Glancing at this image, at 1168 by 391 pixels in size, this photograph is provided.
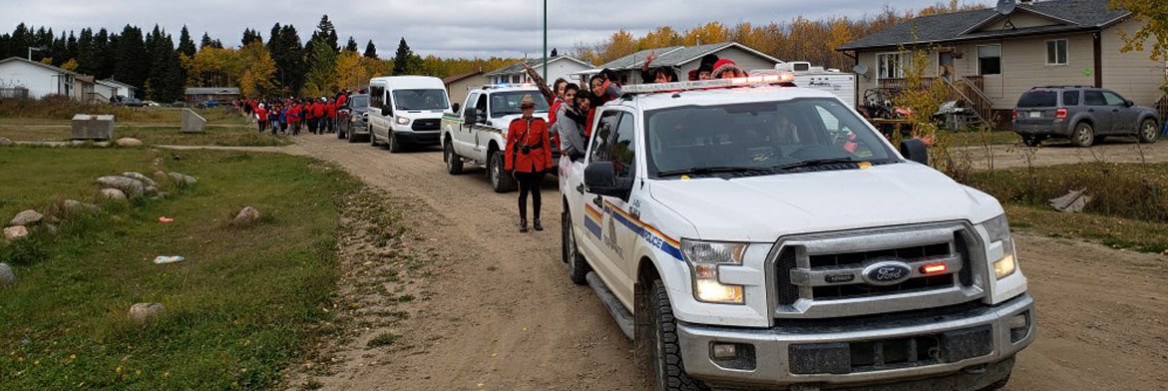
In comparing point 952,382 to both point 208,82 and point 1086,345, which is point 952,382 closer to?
point 1086,345

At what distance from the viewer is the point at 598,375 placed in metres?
5.89

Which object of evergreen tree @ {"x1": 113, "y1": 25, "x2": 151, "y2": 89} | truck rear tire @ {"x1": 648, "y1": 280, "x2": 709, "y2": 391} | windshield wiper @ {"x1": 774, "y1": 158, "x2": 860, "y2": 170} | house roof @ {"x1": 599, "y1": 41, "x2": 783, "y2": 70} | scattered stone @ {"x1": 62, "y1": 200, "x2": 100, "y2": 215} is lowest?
truck rear tire @ {"x1": 648, "y1": 280, "x2": 709, "y2": 391}

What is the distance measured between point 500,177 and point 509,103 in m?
2.63

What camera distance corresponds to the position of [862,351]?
13.9ft

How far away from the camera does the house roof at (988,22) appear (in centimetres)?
3192

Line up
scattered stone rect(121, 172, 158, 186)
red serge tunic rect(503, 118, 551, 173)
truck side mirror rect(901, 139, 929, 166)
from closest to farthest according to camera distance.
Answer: truck side mirror rect(901, 139, 929, 166) < red serge tunic rect(503, 118, 551, 173) < scattered stone rect(121, 172, 158, 186)

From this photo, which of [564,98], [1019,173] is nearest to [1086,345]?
[564,98]

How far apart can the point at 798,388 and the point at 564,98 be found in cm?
791

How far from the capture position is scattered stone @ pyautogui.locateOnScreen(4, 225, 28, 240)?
1145 cm

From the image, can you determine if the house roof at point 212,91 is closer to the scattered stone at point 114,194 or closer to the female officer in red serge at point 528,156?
the scattered stone at point 114,194

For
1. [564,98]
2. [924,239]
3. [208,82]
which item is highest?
[208,82]

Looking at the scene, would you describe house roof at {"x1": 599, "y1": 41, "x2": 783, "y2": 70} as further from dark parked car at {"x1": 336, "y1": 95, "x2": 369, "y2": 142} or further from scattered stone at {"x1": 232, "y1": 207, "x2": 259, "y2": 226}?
scattered stone at {"x1": 232, "y1": 207, "x2": 259, "y2": 226}

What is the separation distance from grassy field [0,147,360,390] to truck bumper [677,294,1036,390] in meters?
3.11

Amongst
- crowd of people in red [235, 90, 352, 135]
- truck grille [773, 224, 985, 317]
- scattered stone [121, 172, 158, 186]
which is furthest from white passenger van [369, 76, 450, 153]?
truck grille [773, 224, 985, 317]
